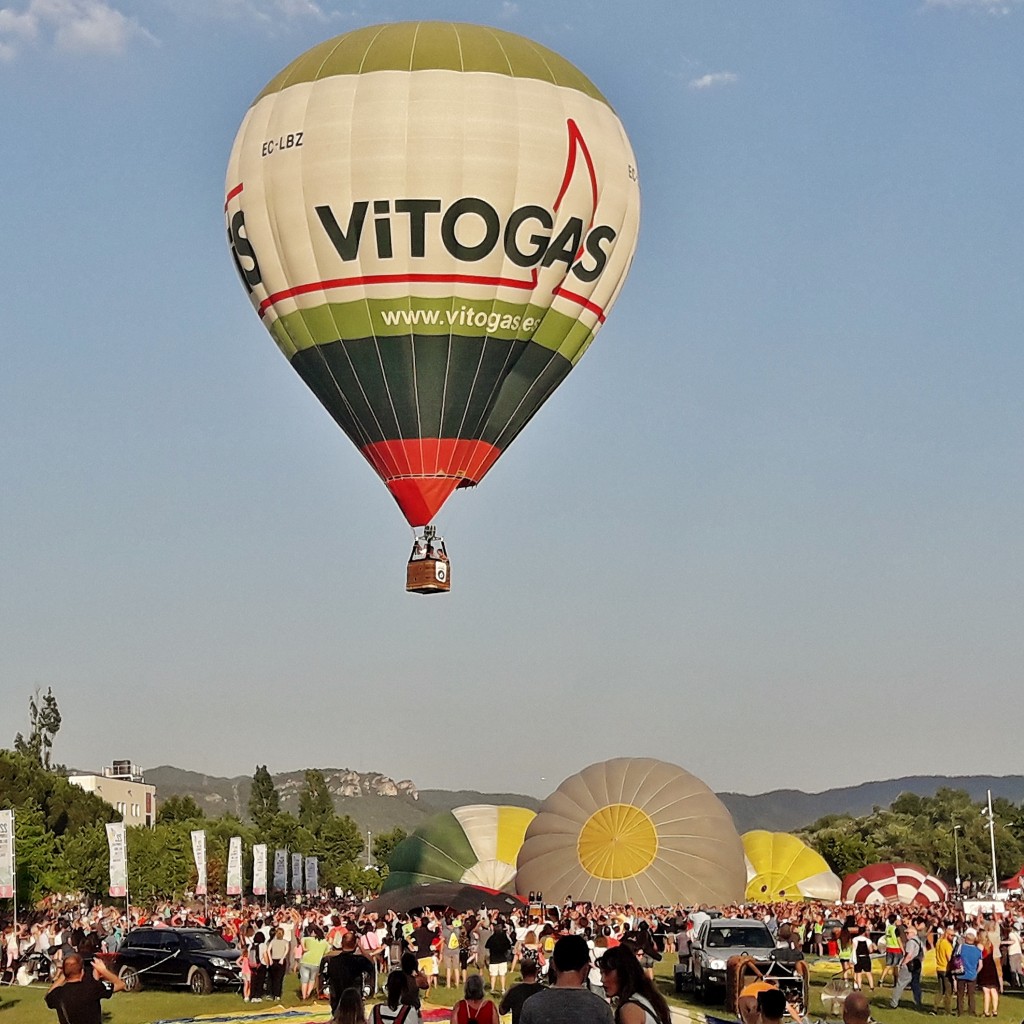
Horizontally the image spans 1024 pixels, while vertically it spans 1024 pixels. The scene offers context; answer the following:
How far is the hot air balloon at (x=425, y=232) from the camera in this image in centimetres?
3056

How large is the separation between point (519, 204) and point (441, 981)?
46.3ft

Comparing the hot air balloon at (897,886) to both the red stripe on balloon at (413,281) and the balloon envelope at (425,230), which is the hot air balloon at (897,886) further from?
the red stripe on balloon at (413,281)

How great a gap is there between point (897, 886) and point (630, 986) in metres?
39.8

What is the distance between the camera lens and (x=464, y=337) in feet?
102

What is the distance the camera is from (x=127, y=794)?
16088cm

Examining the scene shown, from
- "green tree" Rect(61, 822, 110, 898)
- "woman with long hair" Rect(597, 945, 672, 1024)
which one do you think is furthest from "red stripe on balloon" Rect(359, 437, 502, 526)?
"green tree" Rect(61, 822, 110, 898)

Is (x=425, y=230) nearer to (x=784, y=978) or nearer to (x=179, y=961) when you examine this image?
(x=179, y=961)

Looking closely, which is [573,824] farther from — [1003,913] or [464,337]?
[464,337]

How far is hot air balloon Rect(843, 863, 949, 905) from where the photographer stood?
47.8 meters

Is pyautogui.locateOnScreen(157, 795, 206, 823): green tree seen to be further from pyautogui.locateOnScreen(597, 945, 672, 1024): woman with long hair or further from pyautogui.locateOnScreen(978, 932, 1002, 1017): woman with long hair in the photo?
pyautogui.locateOnScreen(597, 945, 672, 1024): woman with long hair

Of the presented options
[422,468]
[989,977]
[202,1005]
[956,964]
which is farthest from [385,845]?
[989,977]

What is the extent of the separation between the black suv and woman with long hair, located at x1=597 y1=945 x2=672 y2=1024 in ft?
63.8

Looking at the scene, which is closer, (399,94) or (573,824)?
(399,94)

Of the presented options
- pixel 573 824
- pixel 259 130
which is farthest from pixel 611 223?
pixel 573 824
